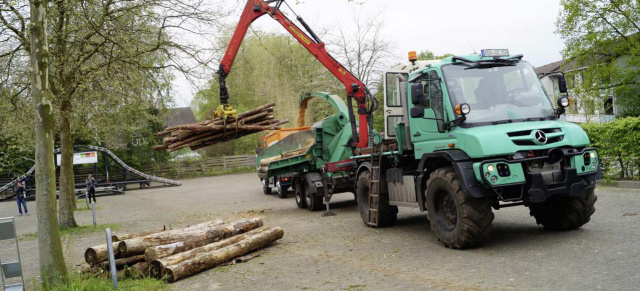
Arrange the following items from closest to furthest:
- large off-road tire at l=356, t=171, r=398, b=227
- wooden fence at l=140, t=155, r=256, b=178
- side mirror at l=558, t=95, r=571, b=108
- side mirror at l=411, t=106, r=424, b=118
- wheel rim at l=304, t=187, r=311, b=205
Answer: side mirror at l=558, t=95, r=571, b=108, side mirror at l=411, t=106, r=424, b=118, large off-road tire at l=356, t=171, r=398, b=227, wheel rim at l=304, t=187, r=311, b=205, wooden fence at l=140, t=155, r=256, b=178

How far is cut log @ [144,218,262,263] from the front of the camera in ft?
26.6

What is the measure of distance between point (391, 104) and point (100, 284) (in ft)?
21.1

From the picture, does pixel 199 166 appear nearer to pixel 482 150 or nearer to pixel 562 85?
pixel 562 85

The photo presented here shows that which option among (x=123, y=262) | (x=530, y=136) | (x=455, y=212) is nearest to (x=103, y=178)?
(x=123, y=262)

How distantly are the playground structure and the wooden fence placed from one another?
3.26 metres

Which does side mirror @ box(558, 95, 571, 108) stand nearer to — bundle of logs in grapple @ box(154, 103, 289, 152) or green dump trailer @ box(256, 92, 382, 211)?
green dump trailer @ box(256, 92, 382, 211)

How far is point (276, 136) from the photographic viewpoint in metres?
22.8

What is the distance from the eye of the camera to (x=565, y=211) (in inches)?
350

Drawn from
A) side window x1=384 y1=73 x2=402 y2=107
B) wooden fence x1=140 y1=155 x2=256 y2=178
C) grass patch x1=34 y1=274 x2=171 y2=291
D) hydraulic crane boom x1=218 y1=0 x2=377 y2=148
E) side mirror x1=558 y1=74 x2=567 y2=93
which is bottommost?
grass patch x1=34 y1=274 x2=171 y2=291

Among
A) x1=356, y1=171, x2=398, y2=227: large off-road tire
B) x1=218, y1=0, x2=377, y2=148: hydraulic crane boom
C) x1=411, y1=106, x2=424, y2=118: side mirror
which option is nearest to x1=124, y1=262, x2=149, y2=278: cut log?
x1=411, y1=106, x2=424, y2=118: side mirror

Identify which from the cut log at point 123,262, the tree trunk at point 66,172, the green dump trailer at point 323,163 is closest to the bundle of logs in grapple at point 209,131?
the green dump trailer at point 323,163

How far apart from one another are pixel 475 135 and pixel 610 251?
7.67ft

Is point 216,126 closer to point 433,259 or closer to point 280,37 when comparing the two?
point 433,259

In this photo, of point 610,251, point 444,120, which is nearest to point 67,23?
point 444,120
